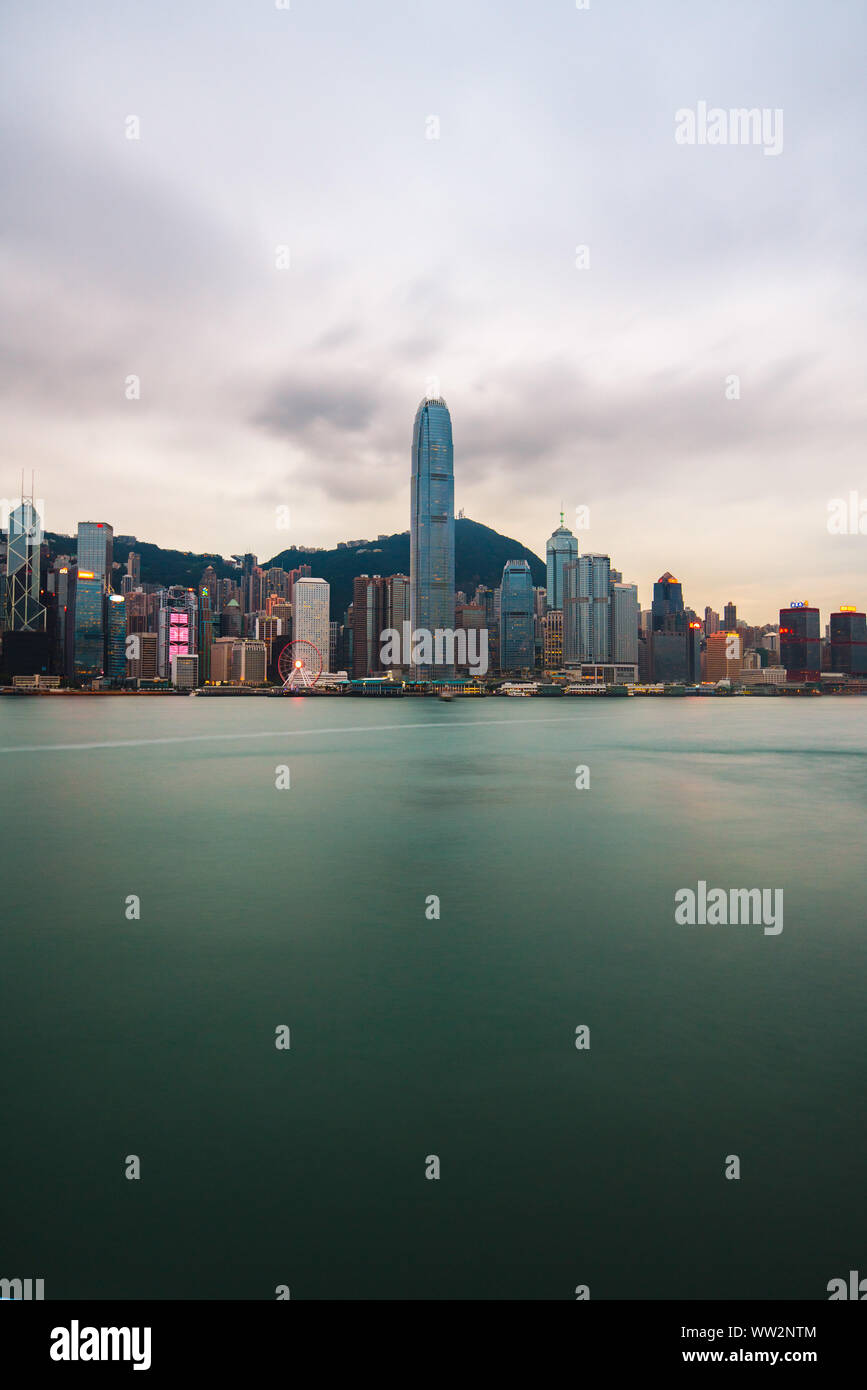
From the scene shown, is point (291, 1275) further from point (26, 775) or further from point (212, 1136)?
point (26, 775)

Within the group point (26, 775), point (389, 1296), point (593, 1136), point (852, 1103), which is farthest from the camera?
point (26, 775)

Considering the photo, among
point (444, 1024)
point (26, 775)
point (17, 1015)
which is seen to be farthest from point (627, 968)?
point (26, 775)

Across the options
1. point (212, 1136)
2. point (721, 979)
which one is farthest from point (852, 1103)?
point (212, 1136)

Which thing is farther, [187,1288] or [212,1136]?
[212,1136]
